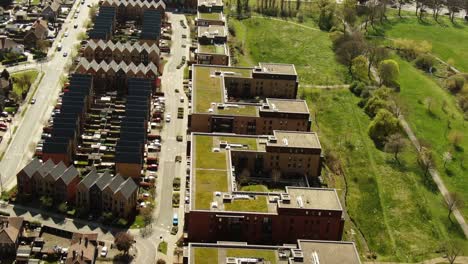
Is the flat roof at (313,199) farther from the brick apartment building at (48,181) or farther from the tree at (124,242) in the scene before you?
the brick apartment building at (48,181)

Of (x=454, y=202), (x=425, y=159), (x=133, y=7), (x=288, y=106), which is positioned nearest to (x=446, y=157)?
(x=425, y=159)

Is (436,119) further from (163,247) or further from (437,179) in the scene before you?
(163,247)

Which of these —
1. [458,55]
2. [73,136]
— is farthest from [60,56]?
[458,55]

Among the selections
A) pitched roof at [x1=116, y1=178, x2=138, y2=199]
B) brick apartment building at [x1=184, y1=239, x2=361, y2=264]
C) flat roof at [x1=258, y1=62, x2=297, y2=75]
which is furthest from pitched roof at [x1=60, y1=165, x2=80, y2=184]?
flat roof at [x1=258, y1=62, x2=297, y2=75]

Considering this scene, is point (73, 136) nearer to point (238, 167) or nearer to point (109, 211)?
point (109, 211)

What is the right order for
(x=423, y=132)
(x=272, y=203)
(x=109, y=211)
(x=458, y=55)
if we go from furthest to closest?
1. (x=458, y=55)
2. (x=423, y=132)
3. (x=109, y=211)
4. (x=272, y=203)

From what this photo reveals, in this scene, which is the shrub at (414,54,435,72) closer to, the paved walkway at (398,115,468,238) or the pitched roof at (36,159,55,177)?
the paved walkway at (398,115,468,238)
